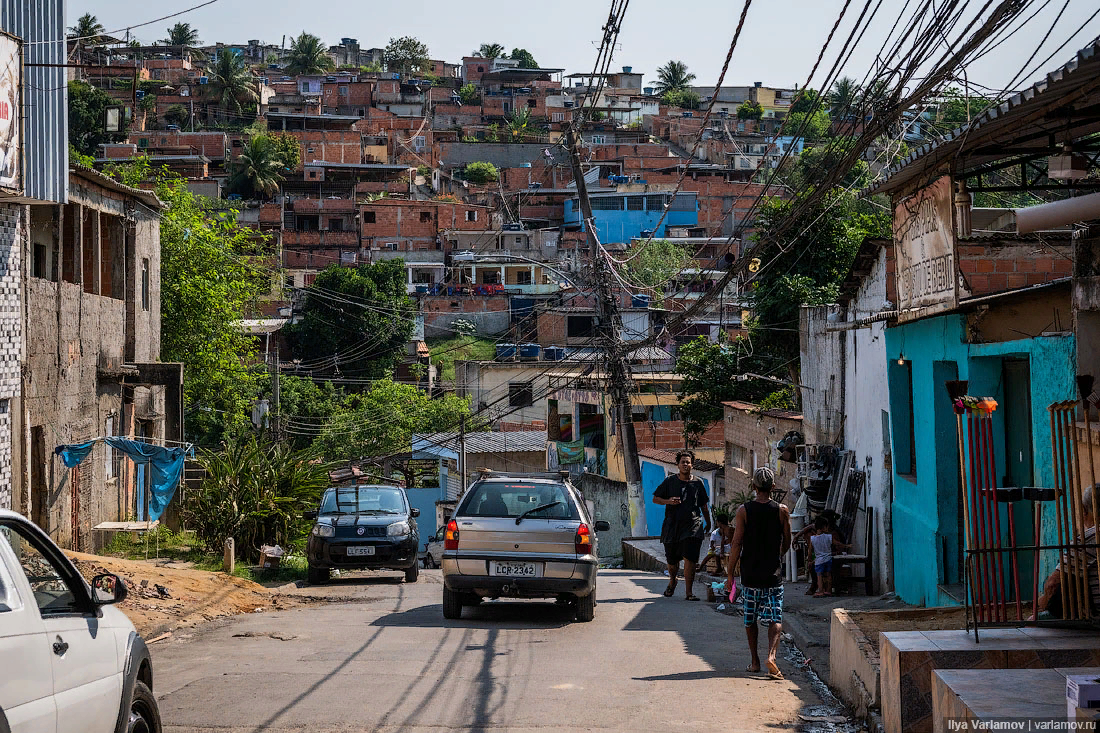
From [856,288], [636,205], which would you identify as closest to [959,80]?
[856,288]

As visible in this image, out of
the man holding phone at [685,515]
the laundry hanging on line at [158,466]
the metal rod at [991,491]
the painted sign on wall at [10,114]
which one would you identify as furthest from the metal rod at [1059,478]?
the laundry hanging on line at [158,466]

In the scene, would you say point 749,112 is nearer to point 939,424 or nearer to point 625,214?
point 625,214

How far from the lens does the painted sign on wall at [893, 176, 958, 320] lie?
1166cm

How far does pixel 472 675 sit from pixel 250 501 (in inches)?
469

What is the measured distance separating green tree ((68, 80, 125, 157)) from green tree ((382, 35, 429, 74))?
2051 inches

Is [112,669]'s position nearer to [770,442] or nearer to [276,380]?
[770,442]

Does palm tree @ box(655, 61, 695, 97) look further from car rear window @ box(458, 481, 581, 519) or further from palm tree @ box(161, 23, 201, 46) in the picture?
car rear window @ box(458, 481, 581, 519)

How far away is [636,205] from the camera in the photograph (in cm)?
8194

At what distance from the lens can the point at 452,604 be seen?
13.0 m

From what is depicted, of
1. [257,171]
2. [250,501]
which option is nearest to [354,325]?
[257,171]

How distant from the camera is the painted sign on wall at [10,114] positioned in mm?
14906

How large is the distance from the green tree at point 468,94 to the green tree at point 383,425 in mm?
79325

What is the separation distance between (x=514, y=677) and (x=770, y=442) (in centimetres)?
1683

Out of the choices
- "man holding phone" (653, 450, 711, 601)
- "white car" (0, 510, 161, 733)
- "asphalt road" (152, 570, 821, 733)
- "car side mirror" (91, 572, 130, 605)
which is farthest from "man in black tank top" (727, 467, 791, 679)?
"car side mirror" (91, 572, 130, 605)
